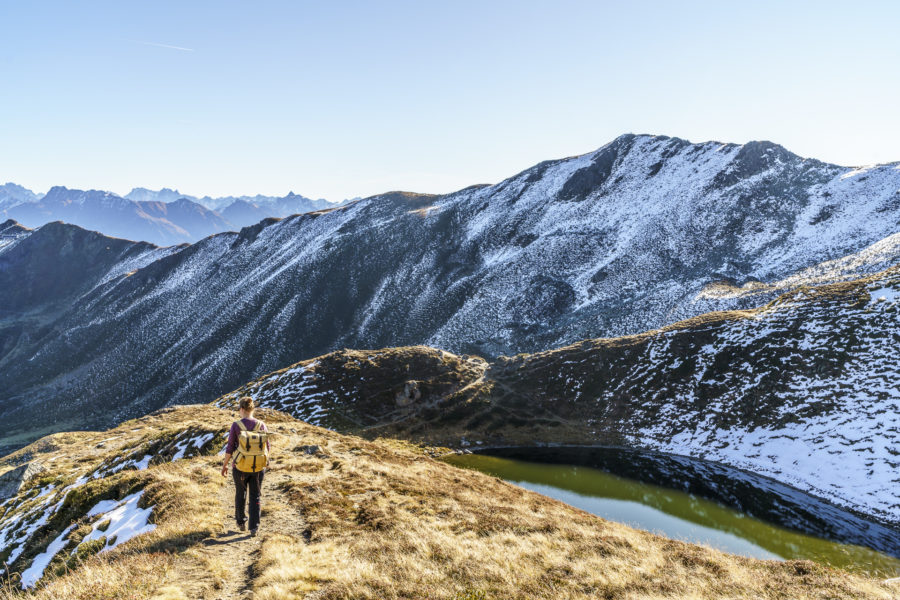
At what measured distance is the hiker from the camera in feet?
32.6

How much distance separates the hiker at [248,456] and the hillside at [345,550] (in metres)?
0.71

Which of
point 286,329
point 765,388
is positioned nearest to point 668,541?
point 765,388

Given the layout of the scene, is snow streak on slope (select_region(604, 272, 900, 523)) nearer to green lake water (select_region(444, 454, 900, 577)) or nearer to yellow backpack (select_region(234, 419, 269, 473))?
green lake water (select_region(444, 454, 900, 577))

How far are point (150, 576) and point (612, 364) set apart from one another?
48.5m

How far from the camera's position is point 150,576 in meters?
7.47

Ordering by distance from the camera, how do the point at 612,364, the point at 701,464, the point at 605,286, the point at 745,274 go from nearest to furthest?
the point at 701,464 < the point at 612,364 < the point at 745,274 < the point at 605,286

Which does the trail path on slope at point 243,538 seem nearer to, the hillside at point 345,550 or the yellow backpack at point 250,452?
the hillside at point 345,550

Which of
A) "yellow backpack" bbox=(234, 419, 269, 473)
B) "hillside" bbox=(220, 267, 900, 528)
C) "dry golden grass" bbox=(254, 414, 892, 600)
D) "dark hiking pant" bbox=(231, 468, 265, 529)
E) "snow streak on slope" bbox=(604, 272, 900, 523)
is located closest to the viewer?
"dry golden grass" bbox=(254, 414, 892, 600)

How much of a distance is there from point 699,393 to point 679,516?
1912 cm

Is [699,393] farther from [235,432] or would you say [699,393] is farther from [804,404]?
[235,432]

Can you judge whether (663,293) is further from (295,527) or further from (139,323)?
(139,323)

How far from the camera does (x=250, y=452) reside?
32.5 feet

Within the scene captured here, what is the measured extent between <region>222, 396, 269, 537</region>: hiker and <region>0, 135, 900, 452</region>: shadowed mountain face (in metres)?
65.5

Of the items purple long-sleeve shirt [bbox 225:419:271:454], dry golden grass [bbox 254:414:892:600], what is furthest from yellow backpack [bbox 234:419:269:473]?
dry golden grass [bbox 254:414:892:600]
